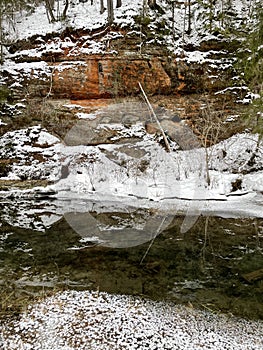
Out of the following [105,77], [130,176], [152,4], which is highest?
[152,4]

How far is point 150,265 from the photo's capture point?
6488 mm

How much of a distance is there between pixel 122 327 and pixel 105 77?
1336 centimetres

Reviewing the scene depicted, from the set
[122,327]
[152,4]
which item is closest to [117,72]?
[152,4]

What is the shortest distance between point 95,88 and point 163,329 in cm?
1328

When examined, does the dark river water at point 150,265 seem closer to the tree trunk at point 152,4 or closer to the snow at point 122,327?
the snow at point 122,327

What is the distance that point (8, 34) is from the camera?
17125 millimetres

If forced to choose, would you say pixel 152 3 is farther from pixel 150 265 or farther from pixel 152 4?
pixel 150 265

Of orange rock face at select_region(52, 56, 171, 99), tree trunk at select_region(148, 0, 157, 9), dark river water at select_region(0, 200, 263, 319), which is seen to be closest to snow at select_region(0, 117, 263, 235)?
dark river water at select_region(0, 200, 263, 319)

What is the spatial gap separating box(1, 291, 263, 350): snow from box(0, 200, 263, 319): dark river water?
1.02 ft

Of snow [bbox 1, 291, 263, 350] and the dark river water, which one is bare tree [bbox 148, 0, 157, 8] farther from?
snow [bbox 1, 291, 263, 350]

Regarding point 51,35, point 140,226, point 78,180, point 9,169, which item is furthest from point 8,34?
point 140,226

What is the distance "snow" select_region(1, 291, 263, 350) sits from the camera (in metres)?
4.14

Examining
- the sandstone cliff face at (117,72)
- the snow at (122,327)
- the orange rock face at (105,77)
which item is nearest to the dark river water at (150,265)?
the snow at (122,327)

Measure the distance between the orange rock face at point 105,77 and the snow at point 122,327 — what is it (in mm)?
12340
